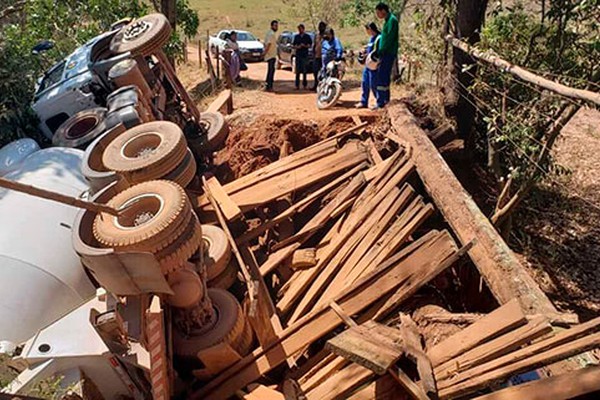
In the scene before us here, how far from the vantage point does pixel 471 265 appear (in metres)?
5.12

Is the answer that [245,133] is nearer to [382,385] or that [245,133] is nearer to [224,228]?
[224,228]

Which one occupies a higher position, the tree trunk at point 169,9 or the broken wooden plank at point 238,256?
the tree trunk at point 169,9

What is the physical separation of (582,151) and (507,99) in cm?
416

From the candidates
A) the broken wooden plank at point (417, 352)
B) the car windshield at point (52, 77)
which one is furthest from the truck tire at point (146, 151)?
the car windshield at point (52, 77)

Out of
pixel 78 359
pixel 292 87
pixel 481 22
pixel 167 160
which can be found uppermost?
pixel 481 22

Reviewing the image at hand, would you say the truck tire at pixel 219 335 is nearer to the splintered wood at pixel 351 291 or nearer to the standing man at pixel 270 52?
the splintered wood at pixel 351 291

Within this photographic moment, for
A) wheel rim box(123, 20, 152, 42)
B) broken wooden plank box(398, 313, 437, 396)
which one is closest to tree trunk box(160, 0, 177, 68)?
wheel rim box(123, 20, 152, 42)

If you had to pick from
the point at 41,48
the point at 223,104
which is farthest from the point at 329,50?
the point at 41,48

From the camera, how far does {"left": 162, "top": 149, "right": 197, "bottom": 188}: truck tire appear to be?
222 inches

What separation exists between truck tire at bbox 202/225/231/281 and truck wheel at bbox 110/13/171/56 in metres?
3.14

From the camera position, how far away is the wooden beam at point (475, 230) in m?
3.86

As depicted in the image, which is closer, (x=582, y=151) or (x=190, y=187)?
(x=190, y=187)

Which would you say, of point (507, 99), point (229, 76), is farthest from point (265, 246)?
point (229, 76)

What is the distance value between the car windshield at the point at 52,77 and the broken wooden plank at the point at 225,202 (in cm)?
388
